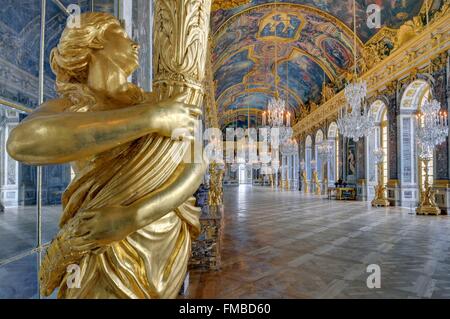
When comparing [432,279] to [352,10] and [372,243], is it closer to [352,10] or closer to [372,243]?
[372,243]

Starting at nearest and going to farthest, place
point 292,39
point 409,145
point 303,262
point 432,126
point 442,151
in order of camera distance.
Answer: point 303,262, point 432,126, point 442,151, point 409,145, point 292,39

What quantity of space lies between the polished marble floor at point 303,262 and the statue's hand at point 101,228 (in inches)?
33.6

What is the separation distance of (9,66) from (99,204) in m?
1.03

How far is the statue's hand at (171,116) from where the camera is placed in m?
0.59

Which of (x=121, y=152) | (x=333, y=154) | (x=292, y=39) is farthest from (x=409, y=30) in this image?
(x=121, y=152)

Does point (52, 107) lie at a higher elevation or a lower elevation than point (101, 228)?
higher

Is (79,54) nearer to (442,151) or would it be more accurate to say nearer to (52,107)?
(52,107)

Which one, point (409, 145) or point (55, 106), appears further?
point (409, 145)

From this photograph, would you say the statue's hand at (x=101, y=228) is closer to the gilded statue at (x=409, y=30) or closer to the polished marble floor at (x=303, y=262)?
the polished marble floor at (x=303, y=262)

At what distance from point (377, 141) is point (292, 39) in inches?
314

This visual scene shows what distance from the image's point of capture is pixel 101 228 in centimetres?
55

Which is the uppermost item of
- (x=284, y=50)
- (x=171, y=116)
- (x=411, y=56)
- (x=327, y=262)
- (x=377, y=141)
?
(x=284, y=50)

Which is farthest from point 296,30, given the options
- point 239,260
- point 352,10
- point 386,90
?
point 239,260

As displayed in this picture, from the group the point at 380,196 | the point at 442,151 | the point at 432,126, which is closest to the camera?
the point at 432,126
